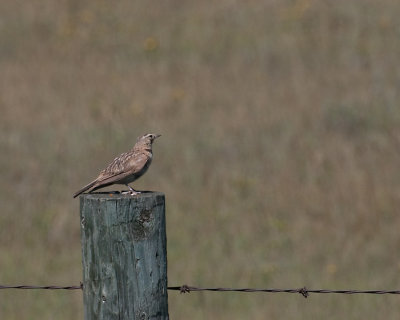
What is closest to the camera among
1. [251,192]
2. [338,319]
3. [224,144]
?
[338,319]

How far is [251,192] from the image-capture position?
12.6m

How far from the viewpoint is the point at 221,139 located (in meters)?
14.6

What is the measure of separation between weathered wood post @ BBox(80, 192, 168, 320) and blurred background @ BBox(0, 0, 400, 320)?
479 cm

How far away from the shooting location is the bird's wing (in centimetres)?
546

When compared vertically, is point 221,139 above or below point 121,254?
above

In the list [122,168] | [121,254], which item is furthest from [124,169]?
[121,254]

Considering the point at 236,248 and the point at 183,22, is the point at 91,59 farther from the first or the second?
the point at 236,248

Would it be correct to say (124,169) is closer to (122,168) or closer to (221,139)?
(122,168)

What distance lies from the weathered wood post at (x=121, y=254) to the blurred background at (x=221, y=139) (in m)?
4.79

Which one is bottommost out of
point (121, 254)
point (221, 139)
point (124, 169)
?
point (121, 254)

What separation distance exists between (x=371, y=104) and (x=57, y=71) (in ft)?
22.5

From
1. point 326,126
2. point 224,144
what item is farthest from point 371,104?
point 224,144

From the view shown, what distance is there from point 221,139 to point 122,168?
30.1ft

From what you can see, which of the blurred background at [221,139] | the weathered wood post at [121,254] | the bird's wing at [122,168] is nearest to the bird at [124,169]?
the bird's wing at [122,168]
